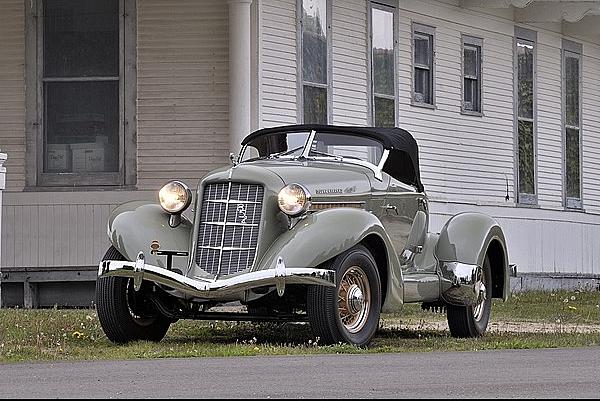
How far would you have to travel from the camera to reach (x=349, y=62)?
22.7 metres

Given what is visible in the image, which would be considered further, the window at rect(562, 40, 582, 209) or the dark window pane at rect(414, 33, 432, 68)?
the window at rect(562, 40, 582, 209)

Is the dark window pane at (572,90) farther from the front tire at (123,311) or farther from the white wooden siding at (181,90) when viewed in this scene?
the front tire at (123,311)

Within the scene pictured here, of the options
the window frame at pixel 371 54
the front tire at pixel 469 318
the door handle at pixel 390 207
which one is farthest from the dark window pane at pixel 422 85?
the door handle at pixel 390 207

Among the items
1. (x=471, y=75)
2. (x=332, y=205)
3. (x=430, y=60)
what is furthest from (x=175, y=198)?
(x=471, y=75)

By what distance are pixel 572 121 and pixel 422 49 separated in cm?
574

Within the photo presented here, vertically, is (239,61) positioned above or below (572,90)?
below

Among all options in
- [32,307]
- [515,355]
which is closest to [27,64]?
[32,307]

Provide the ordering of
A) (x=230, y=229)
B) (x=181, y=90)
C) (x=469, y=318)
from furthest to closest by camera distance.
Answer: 1. (x=181, y=90)
2. (x=469, y=318)
3. (x=230, y=229)

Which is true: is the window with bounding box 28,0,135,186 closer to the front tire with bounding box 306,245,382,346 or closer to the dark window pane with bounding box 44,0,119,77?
the dark window pane with bounding box 44,0,119,77

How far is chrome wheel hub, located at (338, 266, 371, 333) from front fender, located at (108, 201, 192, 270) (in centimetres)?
136

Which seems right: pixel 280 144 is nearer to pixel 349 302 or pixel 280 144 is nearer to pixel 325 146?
pixel 325 146

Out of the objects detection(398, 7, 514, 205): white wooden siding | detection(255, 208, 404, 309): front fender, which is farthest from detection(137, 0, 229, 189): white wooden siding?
detection(255, 208, 404, 309): front fender

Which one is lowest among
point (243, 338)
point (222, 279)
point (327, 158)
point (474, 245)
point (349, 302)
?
point (243, 338)

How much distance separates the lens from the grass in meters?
12.3
